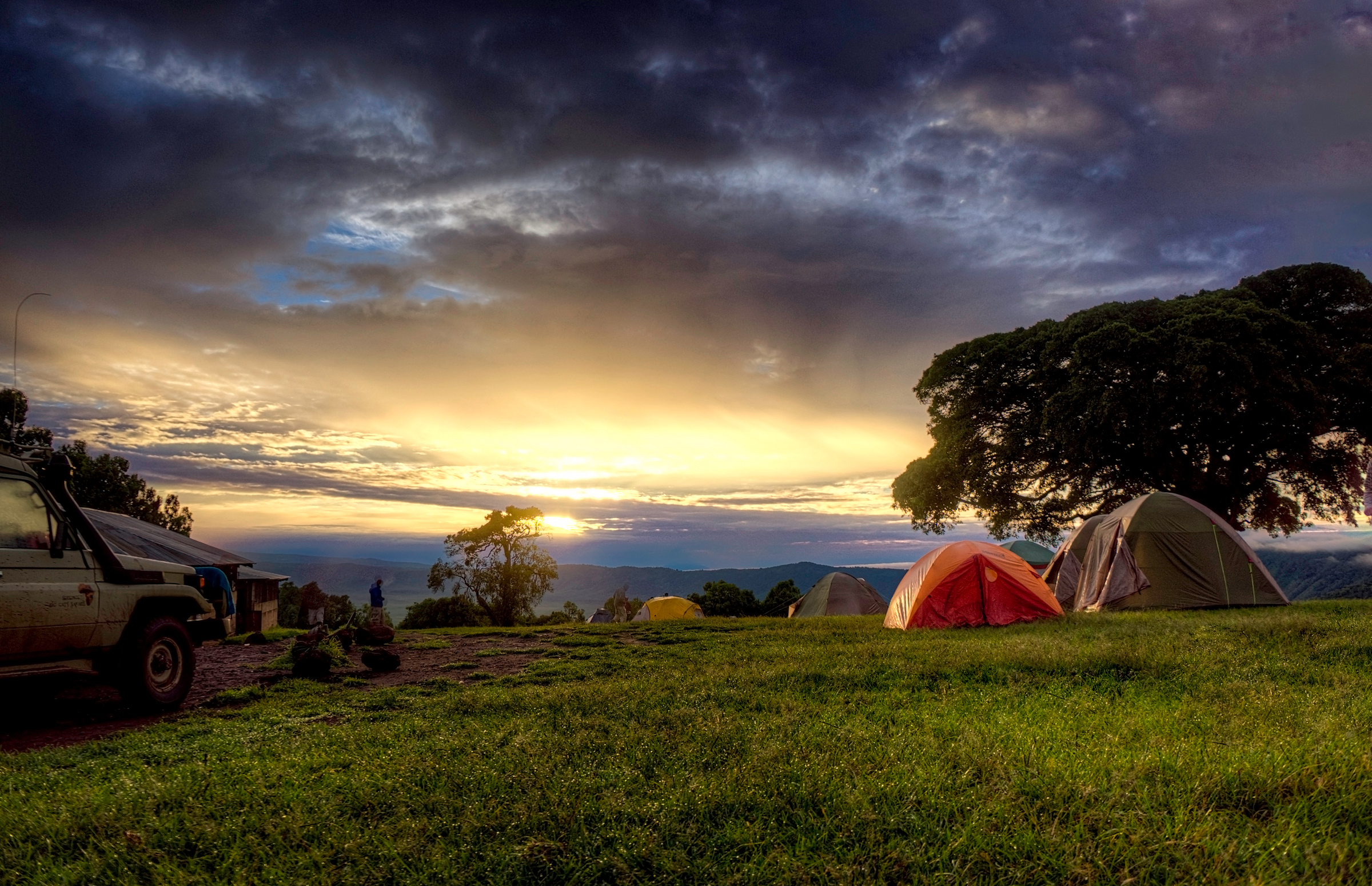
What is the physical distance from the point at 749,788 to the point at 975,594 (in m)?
12.8

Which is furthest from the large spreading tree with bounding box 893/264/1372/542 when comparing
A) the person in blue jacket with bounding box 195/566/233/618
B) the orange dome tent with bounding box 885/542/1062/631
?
the person in blue jacket with bounding box 195/566/233/618

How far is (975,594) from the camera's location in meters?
15.2

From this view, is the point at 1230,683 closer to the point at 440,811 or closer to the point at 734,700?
the point at 734,700

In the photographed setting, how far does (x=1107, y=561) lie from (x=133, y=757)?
2059cm

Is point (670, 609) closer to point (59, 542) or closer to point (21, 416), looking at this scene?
point (59, 542)

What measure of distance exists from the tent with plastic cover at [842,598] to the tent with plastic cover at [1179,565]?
12.7m

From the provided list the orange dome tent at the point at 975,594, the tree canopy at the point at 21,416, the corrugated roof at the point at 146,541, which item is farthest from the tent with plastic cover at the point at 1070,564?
the tree canopy at the point at 21,416

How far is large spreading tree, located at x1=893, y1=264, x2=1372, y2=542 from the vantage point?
23.3 metres

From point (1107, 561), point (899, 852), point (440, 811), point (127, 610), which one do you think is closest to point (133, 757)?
point (127, 610)

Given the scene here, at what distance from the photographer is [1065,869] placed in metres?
3.13

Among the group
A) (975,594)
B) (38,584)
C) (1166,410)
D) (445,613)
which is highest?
(1166,410)

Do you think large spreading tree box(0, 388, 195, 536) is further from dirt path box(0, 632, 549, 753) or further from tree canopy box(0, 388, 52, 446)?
dirt path box(0, 632, 549, 753)

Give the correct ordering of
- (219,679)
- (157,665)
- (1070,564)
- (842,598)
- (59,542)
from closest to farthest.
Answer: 1. (59,542)
2. (157,665)
3. (219,679)
4. (1070,564)
5. (842,598)

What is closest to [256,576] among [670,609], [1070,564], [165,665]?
[670,609]
